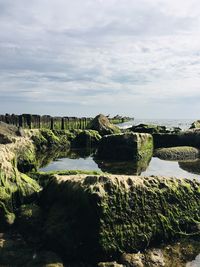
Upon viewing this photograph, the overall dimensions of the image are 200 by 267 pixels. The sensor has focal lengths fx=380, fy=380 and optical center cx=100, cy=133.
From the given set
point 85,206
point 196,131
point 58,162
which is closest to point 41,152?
point 58,162

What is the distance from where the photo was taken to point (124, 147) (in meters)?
21.1

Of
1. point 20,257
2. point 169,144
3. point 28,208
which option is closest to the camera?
point 20,257

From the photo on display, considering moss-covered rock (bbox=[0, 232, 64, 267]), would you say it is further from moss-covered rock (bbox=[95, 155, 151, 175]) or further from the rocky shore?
moss-covered rock (bbox=[95, 155, 151, 175])

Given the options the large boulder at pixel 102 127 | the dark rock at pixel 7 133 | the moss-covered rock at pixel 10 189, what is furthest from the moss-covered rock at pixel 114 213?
the large boulder at pixel 102 127

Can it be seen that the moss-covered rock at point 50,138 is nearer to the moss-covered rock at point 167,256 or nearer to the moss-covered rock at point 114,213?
the moss-covered rock at point 114,213

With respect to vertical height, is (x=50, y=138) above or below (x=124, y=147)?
below

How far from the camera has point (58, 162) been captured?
19.6 meters

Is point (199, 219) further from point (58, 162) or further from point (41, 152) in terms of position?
point (41, 152)

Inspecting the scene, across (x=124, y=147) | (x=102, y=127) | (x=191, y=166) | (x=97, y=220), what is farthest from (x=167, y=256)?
(x=102, y=127)

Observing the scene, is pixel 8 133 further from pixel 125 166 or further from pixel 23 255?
pixel 23 255

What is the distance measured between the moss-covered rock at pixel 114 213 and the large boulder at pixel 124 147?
1092 cm

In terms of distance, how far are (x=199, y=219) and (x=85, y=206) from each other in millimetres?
3162

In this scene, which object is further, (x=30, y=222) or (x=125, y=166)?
(x=125, y=166)

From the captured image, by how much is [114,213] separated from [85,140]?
2039 cm
